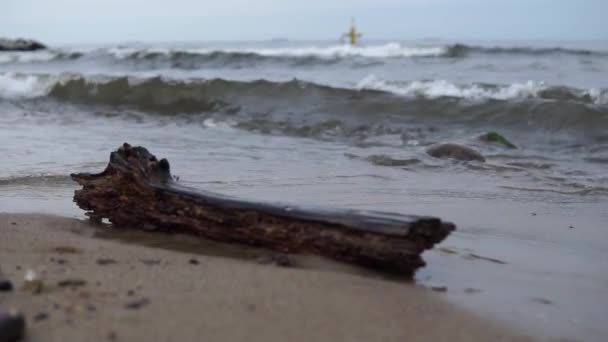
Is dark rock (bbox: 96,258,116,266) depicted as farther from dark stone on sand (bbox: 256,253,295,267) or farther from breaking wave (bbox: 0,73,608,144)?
breaking wave (bbox: 0,73,608,144)

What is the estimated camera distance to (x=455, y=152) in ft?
22.1

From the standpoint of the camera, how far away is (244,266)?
274 cm

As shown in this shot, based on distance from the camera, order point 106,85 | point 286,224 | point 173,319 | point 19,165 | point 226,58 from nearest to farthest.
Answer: point 173,319
point 286,224
point 19,165
point 106,85
point 226,58

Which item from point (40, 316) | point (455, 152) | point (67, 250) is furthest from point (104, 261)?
point (455, 152)

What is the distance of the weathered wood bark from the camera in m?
2.67

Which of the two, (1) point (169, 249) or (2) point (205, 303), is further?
(1) point (169, 249)

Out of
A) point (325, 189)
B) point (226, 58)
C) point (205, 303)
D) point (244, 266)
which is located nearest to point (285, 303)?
point (205, 303)

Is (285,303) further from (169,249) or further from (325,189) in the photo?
(325,189)

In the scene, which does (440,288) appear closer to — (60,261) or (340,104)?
(60,261)

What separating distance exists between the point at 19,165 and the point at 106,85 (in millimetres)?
8748

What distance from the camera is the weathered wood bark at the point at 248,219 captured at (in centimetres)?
267

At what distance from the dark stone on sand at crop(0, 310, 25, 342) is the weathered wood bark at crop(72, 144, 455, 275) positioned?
1287 mm

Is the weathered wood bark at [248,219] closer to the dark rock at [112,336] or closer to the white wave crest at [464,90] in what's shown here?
the dark rock at [112,336]

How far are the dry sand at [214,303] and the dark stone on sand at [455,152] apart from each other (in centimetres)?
417
